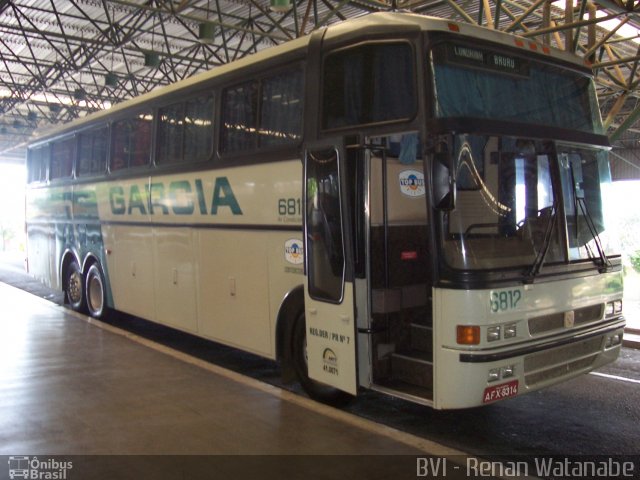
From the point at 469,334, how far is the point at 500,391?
56 cm

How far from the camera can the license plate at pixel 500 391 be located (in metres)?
4.57

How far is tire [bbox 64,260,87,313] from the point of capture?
11164 mm

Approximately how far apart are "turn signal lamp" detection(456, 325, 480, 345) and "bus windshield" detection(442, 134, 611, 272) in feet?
1.50

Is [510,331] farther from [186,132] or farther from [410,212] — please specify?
[186,132]

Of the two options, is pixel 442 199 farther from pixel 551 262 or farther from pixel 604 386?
pixel 604 386

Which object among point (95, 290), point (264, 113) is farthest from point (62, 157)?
point (264, 113)

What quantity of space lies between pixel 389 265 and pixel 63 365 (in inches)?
163

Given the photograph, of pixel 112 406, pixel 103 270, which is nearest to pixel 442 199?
pixel 112 406

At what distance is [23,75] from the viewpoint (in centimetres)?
2341

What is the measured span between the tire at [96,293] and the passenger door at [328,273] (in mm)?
5913

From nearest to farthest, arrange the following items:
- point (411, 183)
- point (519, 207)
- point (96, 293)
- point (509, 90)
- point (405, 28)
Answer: point (405, 28), point (519, 207), point (509, 90), point (411, 183), point (96, 293)

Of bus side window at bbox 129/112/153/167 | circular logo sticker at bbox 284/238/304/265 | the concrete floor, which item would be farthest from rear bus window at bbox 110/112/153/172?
circular logo sticker at bbox 284/238/304/265

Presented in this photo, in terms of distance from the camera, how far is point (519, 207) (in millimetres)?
4926

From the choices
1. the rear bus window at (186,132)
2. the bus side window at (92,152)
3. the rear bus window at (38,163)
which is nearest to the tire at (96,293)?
the bus side window at (92,152)
